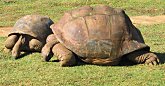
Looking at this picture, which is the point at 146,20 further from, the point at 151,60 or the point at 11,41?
the point at 151,60

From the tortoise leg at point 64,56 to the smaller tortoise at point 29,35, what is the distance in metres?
1.07

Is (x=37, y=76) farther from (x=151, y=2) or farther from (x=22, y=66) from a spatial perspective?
(x=151, y=2)

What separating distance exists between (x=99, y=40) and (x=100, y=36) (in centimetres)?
7

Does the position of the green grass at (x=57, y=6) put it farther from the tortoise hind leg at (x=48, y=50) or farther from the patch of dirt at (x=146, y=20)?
the tortoise hind leg at (x=48, y=50)

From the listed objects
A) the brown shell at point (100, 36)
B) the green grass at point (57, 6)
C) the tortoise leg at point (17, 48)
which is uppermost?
the brown shell at point (100, 36)

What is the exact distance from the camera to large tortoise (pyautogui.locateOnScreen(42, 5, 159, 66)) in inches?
284

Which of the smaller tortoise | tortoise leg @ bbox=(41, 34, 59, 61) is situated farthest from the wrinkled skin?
tortoise leg @ bbox=(41, 34, 59, 61)

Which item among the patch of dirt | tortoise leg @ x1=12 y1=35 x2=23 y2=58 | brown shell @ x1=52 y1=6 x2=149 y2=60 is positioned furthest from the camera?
the patch of dirt

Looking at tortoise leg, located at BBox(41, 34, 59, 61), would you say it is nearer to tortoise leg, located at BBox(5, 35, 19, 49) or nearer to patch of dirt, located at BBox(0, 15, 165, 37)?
tortoise leg, located at BBox(5, 35, 19, 49)

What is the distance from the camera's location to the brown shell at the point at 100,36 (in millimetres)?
7215

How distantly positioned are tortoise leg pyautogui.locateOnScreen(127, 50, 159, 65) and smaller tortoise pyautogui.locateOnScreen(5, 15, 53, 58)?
1.88m

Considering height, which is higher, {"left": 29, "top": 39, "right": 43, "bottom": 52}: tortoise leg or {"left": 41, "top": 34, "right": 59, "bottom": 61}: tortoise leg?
{"left": 41, "top": 34, "right": 59, "bottom": 61}: tortoise leg

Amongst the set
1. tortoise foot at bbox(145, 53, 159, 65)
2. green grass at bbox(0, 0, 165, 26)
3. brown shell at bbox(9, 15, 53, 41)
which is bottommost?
green grass at bbox(0, 0, 165, 26)

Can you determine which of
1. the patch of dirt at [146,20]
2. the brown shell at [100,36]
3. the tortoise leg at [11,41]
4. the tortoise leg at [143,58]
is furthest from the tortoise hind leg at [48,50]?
the patch of dirt at [146,20]
